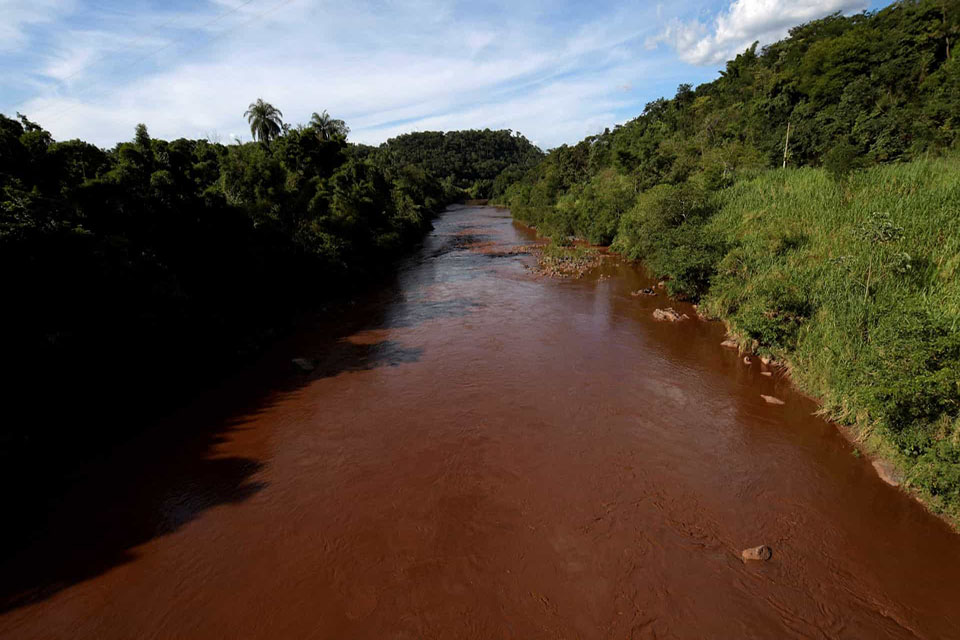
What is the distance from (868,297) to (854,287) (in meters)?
0.73

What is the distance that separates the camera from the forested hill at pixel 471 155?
122m

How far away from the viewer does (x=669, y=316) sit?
18.8 meters

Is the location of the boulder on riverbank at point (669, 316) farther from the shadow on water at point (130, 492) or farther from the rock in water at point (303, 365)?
the shadow on water at point (130, 492)

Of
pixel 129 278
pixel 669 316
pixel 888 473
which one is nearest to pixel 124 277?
pixel 129 278

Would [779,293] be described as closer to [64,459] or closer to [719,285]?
[719,285]

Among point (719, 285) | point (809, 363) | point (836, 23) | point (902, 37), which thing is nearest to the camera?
point (809, 363)

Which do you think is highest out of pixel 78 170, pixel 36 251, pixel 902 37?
pixel 902 37

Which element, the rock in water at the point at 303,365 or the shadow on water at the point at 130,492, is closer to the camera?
the shadow on water at the point at 130,492

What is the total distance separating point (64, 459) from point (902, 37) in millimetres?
52291

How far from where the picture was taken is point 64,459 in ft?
33.4

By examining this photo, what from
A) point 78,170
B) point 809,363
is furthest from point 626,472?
point 78,170

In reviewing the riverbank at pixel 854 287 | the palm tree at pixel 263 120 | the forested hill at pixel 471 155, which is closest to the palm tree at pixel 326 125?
the palm tree at pixel 263 120

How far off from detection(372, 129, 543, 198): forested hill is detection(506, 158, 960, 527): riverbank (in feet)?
279

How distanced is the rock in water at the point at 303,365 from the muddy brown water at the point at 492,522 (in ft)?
2.28
